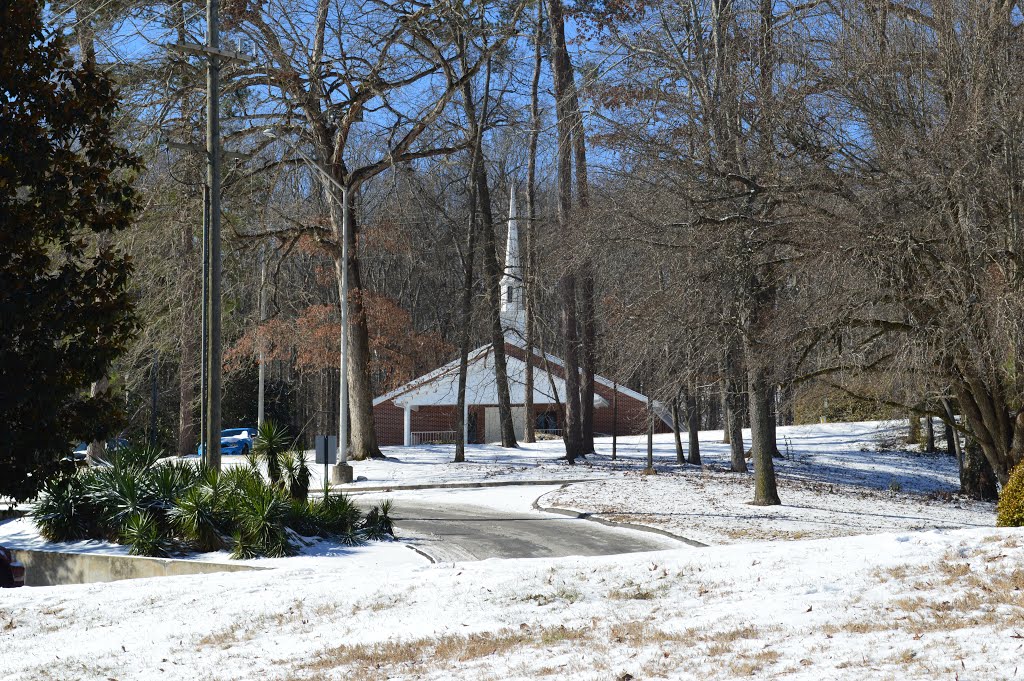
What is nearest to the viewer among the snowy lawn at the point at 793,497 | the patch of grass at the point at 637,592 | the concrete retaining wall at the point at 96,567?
the patch of grass at the point at 637,592

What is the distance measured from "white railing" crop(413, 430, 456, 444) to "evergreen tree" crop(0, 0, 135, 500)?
39.7 m

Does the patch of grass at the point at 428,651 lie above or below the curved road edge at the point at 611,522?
above

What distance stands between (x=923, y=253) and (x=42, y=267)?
12060 millimetres

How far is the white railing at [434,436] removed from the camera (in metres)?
52.2

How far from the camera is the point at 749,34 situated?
68.2 feet

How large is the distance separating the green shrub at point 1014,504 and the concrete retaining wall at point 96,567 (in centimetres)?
910

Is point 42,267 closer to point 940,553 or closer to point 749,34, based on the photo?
point 940,553

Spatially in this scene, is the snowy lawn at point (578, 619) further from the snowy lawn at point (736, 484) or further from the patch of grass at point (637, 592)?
the snowy lawn at point (736, 484)

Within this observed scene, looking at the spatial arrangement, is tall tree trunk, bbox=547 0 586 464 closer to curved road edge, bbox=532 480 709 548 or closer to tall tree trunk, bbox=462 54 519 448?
tall tree trunk, bbox=462 54 519 448

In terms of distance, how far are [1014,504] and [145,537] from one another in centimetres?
1113

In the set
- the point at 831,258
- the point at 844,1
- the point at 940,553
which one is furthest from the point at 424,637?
the point at 844,1

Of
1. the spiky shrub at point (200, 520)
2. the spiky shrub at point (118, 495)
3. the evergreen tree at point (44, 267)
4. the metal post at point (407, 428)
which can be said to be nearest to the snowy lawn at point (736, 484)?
the spiky shrub at point (200, 520)

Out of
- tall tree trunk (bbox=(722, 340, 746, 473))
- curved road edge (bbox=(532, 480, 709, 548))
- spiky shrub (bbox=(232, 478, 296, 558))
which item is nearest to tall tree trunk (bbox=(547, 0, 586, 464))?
tall tree trunk (bbox=(722, 340, 746, 473))

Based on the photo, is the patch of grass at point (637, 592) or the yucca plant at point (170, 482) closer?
the patch of grass at point (637, 592)
